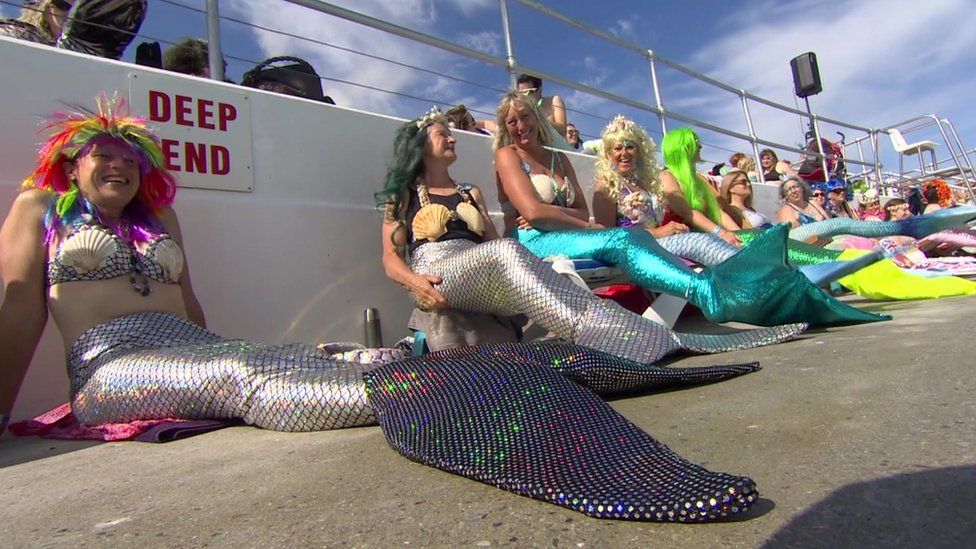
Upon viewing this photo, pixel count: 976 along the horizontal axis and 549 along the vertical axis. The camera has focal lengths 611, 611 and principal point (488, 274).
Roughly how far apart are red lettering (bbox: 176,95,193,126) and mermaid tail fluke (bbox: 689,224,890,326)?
216cm

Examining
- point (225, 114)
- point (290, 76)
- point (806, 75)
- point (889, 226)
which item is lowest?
point (889, 226)

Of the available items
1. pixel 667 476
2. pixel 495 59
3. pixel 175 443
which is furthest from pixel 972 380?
pixel 495 59

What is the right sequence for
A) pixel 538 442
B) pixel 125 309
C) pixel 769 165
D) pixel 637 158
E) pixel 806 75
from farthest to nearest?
A: 1. pixel 806 75
2. pixel 769 165
3. pixel 637 158
4. pixel 125 309
5. pixel 538 442

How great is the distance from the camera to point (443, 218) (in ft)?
9.16

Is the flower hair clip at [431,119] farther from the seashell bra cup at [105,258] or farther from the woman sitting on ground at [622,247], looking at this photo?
the seashell bra cup at [105,258]

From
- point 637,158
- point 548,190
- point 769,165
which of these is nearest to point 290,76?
point 548,190

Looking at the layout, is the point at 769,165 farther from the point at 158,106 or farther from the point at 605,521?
the point at 605,521

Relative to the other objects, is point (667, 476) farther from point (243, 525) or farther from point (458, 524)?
point (243, 525)

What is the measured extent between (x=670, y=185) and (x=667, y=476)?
11.5 ft

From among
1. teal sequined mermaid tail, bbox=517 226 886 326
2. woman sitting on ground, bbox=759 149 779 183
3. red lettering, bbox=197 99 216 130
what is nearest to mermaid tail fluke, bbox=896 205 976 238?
teal sequined mermaid tail, bbox=517 226 886 326

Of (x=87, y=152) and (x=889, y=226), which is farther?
(x=889, y=226)

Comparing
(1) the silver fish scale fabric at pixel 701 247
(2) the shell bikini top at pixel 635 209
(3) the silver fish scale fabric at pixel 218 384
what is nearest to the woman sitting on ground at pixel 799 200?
(2) the shell bikini top at pixel 635 209

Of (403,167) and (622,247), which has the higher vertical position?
(403,167)

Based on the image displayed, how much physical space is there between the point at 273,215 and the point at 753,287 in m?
2.05
